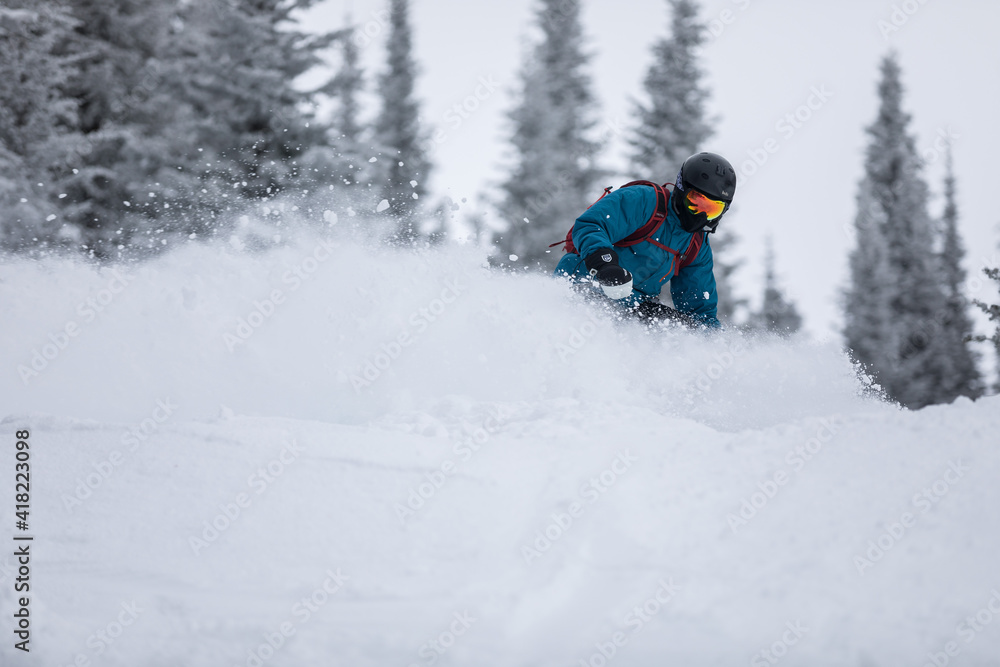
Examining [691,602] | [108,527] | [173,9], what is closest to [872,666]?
[691,602]

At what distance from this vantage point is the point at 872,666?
7.89 feet

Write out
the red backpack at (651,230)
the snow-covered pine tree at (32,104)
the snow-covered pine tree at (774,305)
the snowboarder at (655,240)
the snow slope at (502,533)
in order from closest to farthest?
the snow slope at (502,533) → the snowboarder at (655,240) → the red backpack at (651,230) → the snow-covered pine tree at (32,104) → the snow-covered pine tree at (774,305)

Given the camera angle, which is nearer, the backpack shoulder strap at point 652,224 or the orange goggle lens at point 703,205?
the orange goggle lens at point 703,205

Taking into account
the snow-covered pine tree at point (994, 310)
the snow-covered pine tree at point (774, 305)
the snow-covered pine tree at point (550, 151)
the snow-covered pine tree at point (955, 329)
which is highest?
the snow-covered pine tree at point (994, 310)

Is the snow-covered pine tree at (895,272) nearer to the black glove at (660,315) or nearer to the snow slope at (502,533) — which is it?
the black glove at (660,315)

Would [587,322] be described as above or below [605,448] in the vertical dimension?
below

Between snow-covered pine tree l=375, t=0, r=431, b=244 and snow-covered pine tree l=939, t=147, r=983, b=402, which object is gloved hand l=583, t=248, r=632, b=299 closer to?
snow-covered pine tree l=939, t=147, r=983, b=402

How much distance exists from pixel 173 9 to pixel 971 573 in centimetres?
2032

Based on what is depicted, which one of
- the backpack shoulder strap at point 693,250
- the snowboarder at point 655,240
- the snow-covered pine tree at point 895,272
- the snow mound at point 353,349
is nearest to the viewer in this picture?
the snow mound at point 353,349

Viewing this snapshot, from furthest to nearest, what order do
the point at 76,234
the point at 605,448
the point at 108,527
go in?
1. the point at 76,234
2. the point at 605,448
3. the point at 108,527

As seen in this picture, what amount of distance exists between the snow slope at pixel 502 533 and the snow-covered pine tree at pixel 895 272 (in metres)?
21.8

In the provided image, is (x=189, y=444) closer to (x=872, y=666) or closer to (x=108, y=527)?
(x=108, y=527)

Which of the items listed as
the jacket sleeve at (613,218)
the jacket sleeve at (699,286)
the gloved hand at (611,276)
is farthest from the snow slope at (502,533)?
the jacket sleeve at (699,286)

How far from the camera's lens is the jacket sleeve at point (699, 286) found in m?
6.74
